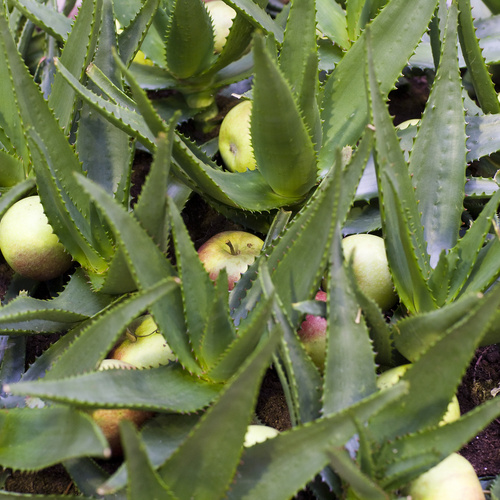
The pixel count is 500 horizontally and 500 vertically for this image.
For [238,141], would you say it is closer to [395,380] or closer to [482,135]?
[482,135]

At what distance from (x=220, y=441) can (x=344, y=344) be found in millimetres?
222

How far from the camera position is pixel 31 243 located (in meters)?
1.06

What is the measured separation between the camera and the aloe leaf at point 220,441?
0.61 meters

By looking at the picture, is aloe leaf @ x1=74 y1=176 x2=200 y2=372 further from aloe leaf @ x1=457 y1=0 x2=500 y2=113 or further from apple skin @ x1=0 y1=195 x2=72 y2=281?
aloe leaf @ x1=457 y1=0 x2=500 y2=113

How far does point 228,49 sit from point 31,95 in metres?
0.43

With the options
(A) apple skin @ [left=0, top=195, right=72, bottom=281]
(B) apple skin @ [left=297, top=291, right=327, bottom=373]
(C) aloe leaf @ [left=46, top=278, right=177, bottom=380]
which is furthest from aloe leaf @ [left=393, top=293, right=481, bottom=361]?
(A) apple skin @ [left=0, top=195, right=72, bottom=281]

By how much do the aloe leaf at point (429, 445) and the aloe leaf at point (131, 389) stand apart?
25 cm

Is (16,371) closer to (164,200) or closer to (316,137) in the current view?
(164,200)

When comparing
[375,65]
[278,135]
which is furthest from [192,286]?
[375,65]

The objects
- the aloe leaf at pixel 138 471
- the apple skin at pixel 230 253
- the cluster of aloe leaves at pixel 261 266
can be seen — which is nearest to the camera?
the aloe leaf at pixel 138 471

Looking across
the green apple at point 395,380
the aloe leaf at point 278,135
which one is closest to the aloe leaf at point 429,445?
the green apple at point 395,380

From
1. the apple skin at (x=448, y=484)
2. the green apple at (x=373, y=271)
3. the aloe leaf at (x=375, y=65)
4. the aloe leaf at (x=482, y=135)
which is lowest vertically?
the apple skin at (x=448, y=484)

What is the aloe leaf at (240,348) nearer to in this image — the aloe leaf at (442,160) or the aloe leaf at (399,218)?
the aloe leaf at (399,218)

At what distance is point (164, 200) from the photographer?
0.82 meters
